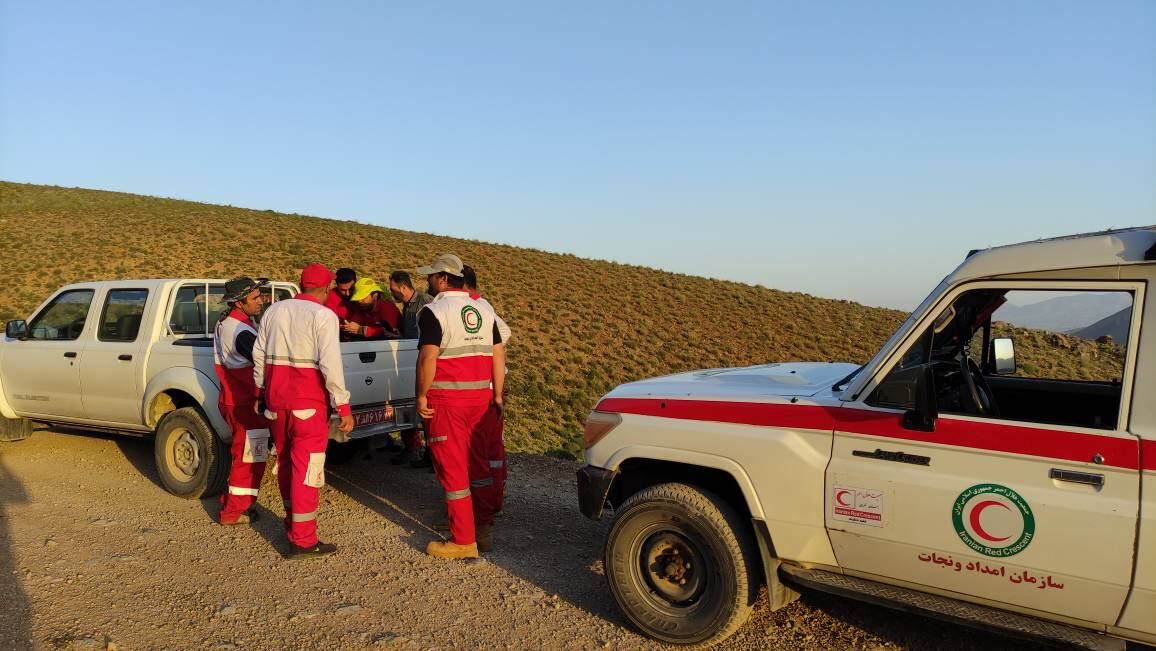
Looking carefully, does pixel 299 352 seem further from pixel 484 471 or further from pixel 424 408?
pixel 484 471

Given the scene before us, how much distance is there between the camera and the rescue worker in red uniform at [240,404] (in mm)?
5809

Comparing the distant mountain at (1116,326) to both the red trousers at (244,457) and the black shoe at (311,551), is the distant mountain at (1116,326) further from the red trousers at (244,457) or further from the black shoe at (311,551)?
the red trousers at (244,457)

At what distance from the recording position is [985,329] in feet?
13.7

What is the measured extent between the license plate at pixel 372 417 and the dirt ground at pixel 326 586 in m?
0.73

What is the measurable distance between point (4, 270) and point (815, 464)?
1267 inches

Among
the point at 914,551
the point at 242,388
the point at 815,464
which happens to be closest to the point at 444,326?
the point at 242,388

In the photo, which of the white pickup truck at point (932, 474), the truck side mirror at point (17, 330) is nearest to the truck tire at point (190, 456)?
the truck side mirror at point (17, 330)

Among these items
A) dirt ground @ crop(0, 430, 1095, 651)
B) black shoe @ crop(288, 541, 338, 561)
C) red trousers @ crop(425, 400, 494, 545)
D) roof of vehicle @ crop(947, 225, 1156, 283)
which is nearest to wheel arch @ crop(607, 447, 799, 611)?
dirt ground @ crop(0, 430, 1095, 651)

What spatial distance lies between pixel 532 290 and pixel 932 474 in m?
29.0

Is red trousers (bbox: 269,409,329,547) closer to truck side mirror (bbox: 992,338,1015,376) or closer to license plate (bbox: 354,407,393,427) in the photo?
license plate (bbox: 354,407,393,427)

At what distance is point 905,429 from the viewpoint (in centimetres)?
333

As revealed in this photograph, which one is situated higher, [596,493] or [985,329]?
[985,329]

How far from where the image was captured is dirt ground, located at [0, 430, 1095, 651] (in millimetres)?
4059

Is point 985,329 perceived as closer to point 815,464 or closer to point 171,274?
point 815,464
